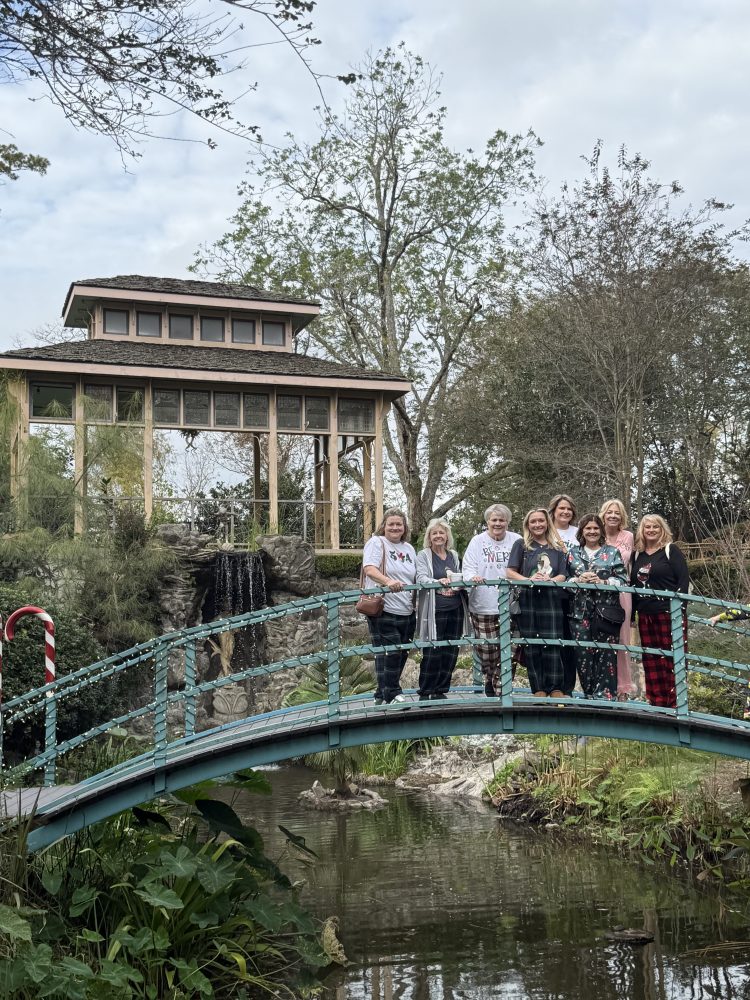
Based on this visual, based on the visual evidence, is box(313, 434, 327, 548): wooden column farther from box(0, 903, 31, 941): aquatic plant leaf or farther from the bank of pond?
box(0, 903, 31, 941): aquatic plant leaf

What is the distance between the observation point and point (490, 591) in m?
8.03

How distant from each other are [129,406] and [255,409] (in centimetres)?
275

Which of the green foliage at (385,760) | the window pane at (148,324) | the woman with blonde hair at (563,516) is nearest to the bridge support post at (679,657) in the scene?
the woman with blonde hair at (563,516)

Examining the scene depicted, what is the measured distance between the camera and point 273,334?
25.9 m

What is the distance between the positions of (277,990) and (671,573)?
3698 mm

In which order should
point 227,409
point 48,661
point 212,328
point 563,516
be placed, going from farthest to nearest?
1. point 212,328
2. point 227,409
3. point 48,661
4. point 563,516

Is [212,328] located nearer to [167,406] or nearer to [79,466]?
A: [167,406]

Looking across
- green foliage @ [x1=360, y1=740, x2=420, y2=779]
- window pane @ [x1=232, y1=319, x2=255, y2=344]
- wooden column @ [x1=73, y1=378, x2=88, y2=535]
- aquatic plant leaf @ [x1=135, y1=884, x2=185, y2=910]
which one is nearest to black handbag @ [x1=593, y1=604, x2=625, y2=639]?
aquatic plant leaf @ [x1=135, y1=884, x2=185, y2=910]

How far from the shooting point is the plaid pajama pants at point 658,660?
25.6 feet

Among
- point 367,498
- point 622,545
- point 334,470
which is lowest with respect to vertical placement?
point 622,545

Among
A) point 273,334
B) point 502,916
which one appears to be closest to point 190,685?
point 502,916

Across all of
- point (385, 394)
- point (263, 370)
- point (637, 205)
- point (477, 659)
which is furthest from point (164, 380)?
point (477, 659)

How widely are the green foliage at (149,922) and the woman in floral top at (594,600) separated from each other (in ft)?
8.40

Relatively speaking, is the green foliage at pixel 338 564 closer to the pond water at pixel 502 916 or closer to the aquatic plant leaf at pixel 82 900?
the pond water at pixel 502 916
